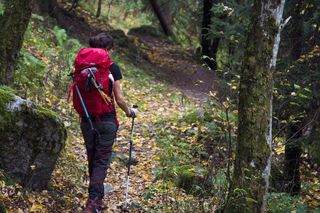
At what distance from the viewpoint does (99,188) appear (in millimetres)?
5465

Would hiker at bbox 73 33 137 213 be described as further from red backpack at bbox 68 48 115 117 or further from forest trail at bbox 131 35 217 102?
forest trail at bbox 131 35 217 102

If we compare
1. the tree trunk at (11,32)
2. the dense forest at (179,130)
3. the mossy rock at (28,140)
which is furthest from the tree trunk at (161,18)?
the mossy rock at (28,140)

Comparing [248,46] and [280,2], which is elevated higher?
[280,2]

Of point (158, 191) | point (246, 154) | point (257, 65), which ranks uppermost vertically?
point (257, 65)

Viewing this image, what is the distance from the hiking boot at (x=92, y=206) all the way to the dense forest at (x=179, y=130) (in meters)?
0.02

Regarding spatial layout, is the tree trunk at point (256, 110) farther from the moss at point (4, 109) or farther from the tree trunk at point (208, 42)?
the tree trunk at point (208, 42)

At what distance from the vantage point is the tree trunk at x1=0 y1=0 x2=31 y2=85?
258 inches

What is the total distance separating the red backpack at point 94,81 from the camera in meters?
5.09

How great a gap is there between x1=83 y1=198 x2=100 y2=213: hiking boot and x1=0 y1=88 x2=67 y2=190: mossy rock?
2.20 feet

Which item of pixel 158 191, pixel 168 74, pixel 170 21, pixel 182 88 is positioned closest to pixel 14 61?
pixel 158 191

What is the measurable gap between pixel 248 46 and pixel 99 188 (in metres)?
2.37

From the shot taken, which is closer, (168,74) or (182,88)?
(182,88)

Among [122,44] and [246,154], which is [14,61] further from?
[122,44]

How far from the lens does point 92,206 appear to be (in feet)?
17.3
